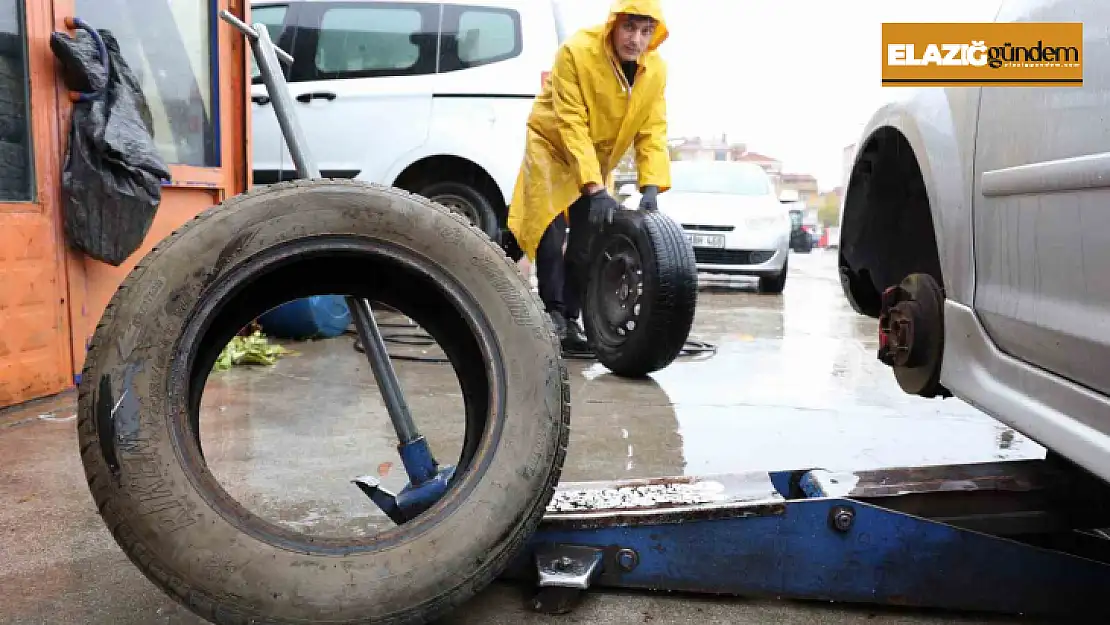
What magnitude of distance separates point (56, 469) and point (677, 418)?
205 centimetres

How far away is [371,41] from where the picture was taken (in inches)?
252

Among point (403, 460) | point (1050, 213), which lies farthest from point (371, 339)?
point (1050, 213)

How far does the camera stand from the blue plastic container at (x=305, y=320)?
4905 mm

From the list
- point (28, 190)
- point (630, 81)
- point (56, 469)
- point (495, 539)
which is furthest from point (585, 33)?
point (495, 539)

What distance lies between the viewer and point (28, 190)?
10.7 feet

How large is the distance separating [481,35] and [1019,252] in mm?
5299

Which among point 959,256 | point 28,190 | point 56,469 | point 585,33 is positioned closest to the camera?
point 959,256

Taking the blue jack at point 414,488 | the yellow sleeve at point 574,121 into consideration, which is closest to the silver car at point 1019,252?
the blue jack at point 414,488

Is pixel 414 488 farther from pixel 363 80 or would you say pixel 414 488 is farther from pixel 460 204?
pixel 363 80

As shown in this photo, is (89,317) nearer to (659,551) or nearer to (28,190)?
→ (28,190)

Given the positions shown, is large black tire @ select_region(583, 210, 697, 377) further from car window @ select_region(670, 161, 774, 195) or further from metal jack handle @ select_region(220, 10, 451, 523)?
car window @ select_region(670, 161, 774, 195)

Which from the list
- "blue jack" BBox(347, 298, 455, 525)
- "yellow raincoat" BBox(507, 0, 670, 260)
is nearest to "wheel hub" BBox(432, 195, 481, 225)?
"yellow raincoat" BBox(507, 0, 670, 260)

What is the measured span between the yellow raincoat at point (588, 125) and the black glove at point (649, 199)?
0.06 meters

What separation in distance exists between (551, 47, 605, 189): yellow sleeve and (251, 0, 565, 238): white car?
2.16m
